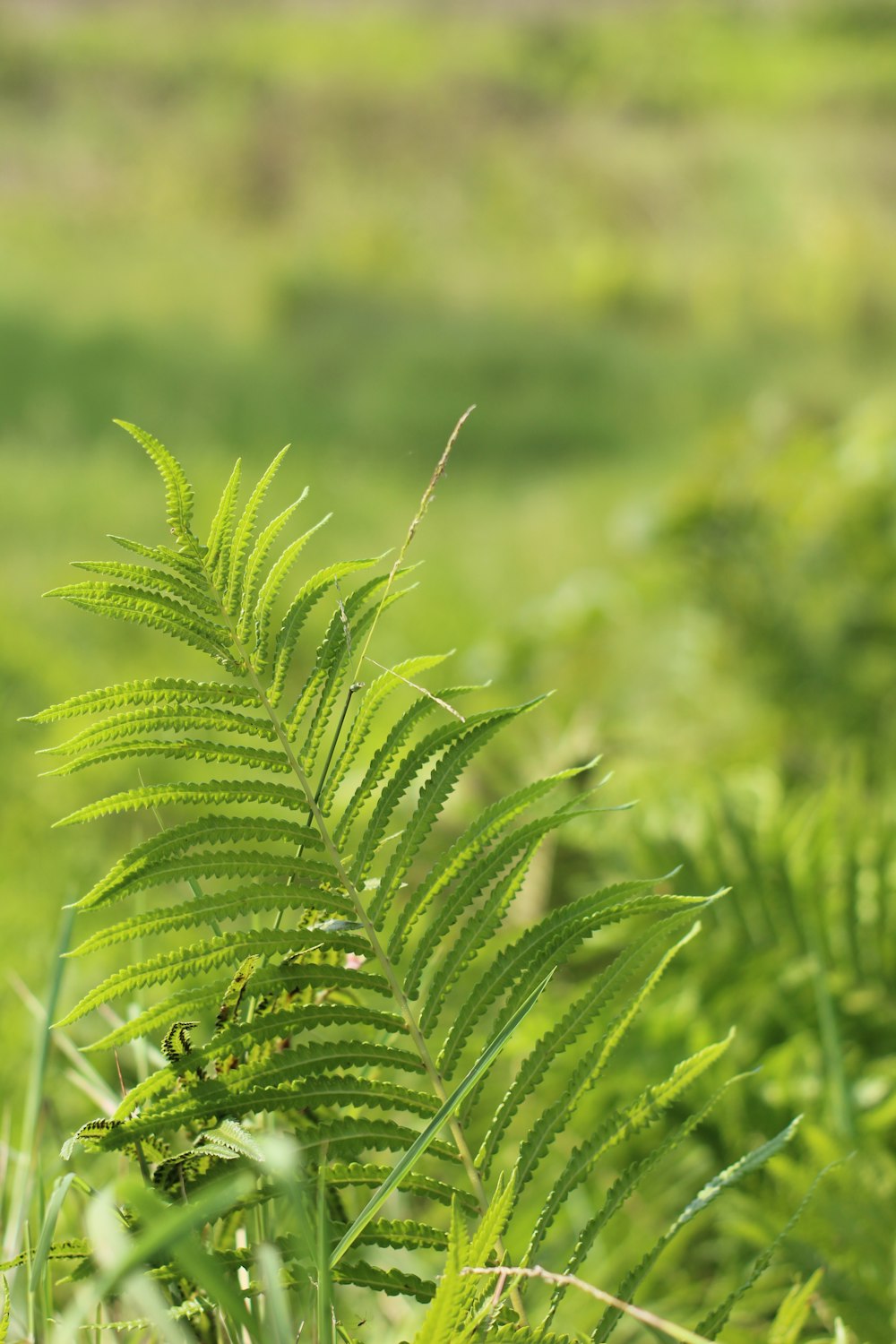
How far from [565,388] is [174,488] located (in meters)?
5.61

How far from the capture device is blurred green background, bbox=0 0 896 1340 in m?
1.21

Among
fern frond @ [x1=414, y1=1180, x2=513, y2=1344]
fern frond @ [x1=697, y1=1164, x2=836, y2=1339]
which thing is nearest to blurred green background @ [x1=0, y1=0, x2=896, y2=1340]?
fern frond @ [x1=697, y1=1164, x2=836, y2=1339]

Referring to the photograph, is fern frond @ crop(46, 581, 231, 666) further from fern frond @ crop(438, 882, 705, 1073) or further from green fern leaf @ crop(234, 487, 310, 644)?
fern frond @ crop(438, 882, 705, 1073)

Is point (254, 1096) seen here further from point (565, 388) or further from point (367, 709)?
point (565, 388)

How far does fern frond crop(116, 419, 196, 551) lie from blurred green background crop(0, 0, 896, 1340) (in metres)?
0.35

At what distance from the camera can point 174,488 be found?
45 centimetres

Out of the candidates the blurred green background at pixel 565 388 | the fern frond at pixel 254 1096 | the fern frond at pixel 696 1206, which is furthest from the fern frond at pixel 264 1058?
the blurred green background at pixel 565 388

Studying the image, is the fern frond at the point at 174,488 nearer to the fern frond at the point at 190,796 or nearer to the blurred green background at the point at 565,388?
the fern frond at the point at 190,796

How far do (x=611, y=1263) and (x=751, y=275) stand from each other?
7282 millimetres

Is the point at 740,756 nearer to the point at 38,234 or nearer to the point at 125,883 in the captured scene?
the point at 125,883

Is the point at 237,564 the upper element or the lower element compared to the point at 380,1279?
upper

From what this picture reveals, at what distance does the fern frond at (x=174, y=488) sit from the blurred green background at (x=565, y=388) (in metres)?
0.35

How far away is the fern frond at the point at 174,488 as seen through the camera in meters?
0.45

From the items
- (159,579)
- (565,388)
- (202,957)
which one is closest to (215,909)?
(202,957)
